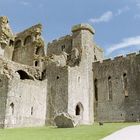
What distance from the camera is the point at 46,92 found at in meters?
42.2

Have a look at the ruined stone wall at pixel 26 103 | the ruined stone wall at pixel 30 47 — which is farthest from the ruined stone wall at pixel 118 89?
the ruined stone wall at pixel 30 47

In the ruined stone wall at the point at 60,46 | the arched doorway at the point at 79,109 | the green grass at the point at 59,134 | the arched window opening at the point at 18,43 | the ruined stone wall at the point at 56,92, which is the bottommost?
the green grass at the point at 59,134

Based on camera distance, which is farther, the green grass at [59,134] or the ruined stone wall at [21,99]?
the ruined stone wall at [21,99]

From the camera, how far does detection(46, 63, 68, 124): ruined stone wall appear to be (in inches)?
1603

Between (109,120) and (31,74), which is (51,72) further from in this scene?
(109,120)

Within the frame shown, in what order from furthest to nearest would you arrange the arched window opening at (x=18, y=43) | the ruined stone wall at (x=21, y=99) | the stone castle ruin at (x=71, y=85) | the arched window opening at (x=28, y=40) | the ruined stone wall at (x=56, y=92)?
the arched window opening at (x=18, y=43) → the arched window opening at (x=28, y=40) → the ruined stone wall at (x=56, y=92) → the stone castle ruin at (x=71, y=85) → the ruined stone wall at (x=21, y=99)

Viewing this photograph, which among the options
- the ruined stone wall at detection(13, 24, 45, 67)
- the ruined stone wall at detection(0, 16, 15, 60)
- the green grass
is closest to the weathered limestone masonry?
the ruined stone wall at detection(13, 24, 45, 67)

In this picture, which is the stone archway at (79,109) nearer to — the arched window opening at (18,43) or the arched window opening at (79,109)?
the arched window opening at (79,109)

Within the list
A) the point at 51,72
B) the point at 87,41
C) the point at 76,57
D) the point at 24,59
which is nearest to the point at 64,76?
the point at 51,72

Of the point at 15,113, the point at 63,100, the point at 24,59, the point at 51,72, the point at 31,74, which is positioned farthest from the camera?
the point at 24,59

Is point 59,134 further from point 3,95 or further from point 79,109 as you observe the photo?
point 79,109

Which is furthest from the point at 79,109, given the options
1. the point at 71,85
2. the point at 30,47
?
the point at 30,47

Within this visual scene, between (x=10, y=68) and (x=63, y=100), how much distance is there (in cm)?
883

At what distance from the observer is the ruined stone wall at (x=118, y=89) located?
43156 millimetres
